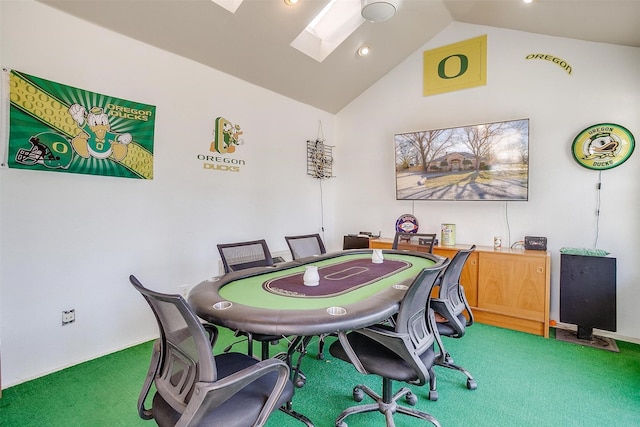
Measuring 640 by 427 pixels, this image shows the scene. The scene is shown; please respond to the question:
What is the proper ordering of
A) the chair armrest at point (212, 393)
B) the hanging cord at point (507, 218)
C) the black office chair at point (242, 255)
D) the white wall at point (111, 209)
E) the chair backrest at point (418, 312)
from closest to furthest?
1. the chair armrest at point (212, 393)
2. the chair backrest at point (418, 312)
3. the white wall at point (111, 209)
4. the black office chair at point (242, 255)
5. the hanging cord at point (507, 218)

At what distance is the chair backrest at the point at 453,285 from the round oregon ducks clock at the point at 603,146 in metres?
2.16

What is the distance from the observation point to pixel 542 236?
364 centimetres

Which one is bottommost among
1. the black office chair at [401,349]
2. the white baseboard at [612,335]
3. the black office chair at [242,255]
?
the white baseboard at [612,335]

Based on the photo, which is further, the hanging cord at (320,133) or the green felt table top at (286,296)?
the hanging cord at (320,133)

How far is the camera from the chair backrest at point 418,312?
62.7 inches

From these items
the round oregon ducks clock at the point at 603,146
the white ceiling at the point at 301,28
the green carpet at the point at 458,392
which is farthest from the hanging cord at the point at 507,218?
the white ceiling at the point at 301,28

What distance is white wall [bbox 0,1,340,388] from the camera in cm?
234

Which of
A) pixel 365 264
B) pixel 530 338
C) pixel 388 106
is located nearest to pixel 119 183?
pixel 365 264

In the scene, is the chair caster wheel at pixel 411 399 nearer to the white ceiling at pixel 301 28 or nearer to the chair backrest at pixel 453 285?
the chair backrest at pixel 453 285

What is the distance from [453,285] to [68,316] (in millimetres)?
3144

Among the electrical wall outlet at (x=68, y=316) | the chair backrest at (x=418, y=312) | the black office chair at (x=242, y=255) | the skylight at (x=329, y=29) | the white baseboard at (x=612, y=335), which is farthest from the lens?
the skylight at (x=329, y=29)

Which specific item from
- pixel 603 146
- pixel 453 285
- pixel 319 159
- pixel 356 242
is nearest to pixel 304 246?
pixel 453 285

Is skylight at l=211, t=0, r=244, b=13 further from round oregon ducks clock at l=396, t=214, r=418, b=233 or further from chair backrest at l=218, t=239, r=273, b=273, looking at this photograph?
round oregon ducks clock at l=396, t=214, r=418, b=233

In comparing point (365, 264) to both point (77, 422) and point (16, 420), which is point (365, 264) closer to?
point (77, 422)
